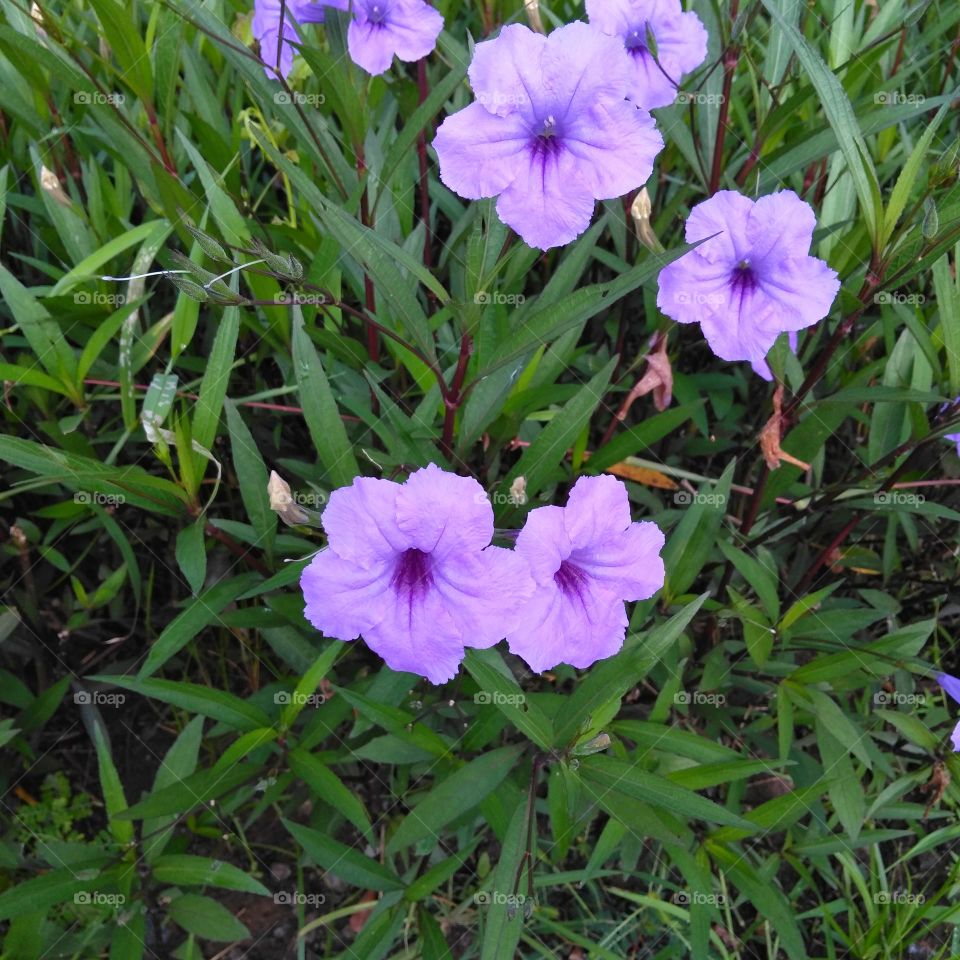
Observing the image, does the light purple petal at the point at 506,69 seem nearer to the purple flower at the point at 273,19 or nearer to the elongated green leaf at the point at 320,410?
the elongated green leaf at the point at 320,410

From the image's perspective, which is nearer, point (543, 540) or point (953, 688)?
point (543, 540)

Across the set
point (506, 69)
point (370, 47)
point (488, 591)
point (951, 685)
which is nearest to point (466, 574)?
point (488, 591)

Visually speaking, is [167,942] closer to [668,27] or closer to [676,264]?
[676,264]

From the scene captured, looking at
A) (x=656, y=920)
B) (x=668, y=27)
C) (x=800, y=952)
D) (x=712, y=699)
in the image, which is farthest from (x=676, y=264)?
(x=656, y=920)

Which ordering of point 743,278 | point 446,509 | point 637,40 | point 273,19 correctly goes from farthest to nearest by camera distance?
1. point 273,19
2. point 637,40
3. point 743,278
4. point 446,509

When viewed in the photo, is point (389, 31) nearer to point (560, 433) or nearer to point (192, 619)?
point (560, 433)

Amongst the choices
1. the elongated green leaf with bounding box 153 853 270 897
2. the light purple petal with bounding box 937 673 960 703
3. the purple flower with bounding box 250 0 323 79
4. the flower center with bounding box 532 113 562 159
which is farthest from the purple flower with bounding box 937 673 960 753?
the purple flower with bounding box 250 0 323 79

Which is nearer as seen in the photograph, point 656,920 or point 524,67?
point 524,67
